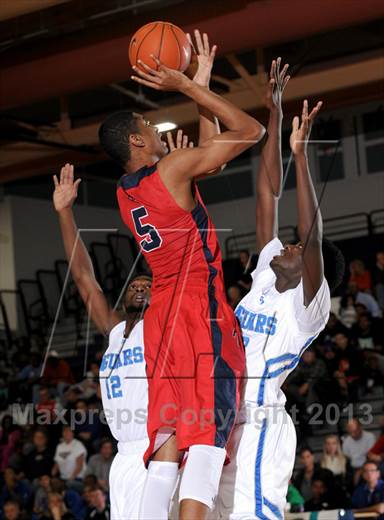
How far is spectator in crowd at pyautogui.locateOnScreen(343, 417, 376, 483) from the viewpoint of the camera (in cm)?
1112

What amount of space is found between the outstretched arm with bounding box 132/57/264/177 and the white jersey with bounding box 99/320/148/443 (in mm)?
1459

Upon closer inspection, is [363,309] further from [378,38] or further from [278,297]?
[278,297]

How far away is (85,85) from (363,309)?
4.60 meters

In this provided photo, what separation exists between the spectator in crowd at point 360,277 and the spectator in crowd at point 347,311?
513mm

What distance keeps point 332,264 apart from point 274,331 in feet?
1.74

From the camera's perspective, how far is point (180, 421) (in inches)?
182

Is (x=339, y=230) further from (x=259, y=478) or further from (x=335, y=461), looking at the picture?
(x=259, y=478)

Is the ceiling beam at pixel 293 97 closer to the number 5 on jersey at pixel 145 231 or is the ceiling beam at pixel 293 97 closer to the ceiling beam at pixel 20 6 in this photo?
the ceiling beam at pixel 20 6

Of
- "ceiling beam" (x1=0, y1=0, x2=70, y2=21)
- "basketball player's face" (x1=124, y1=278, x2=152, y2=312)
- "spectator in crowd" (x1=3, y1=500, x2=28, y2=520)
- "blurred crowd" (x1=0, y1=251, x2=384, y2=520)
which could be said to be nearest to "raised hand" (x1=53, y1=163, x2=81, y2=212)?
"basketball player's face" (x1=124, y1=278, x2=152, y2=312)

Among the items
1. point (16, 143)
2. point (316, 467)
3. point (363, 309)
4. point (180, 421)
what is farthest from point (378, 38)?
point (180, 421)

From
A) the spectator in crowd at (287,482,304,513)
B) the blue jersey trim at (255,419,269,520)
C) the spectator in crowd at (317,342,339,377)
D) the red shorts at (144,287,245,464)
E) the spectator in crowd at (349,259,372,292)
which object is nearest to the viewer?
the red shorts at (144,287,245,464)

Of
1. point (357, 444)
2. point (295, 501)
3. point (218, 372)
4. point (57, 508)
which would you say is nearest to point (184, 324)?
point (218, 372)

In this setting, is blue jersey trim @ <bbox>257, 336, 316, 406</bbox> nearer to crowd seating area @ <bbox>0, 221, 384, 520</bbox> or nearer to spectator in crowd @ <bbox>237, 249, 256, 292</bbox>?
crowd seating area @ <bbox>0, 221, 384, 520</bbox>

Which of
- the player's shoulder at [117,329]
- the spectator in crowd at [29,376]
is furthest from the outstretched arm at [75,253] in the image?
the spectator in crowd at [29,376]
